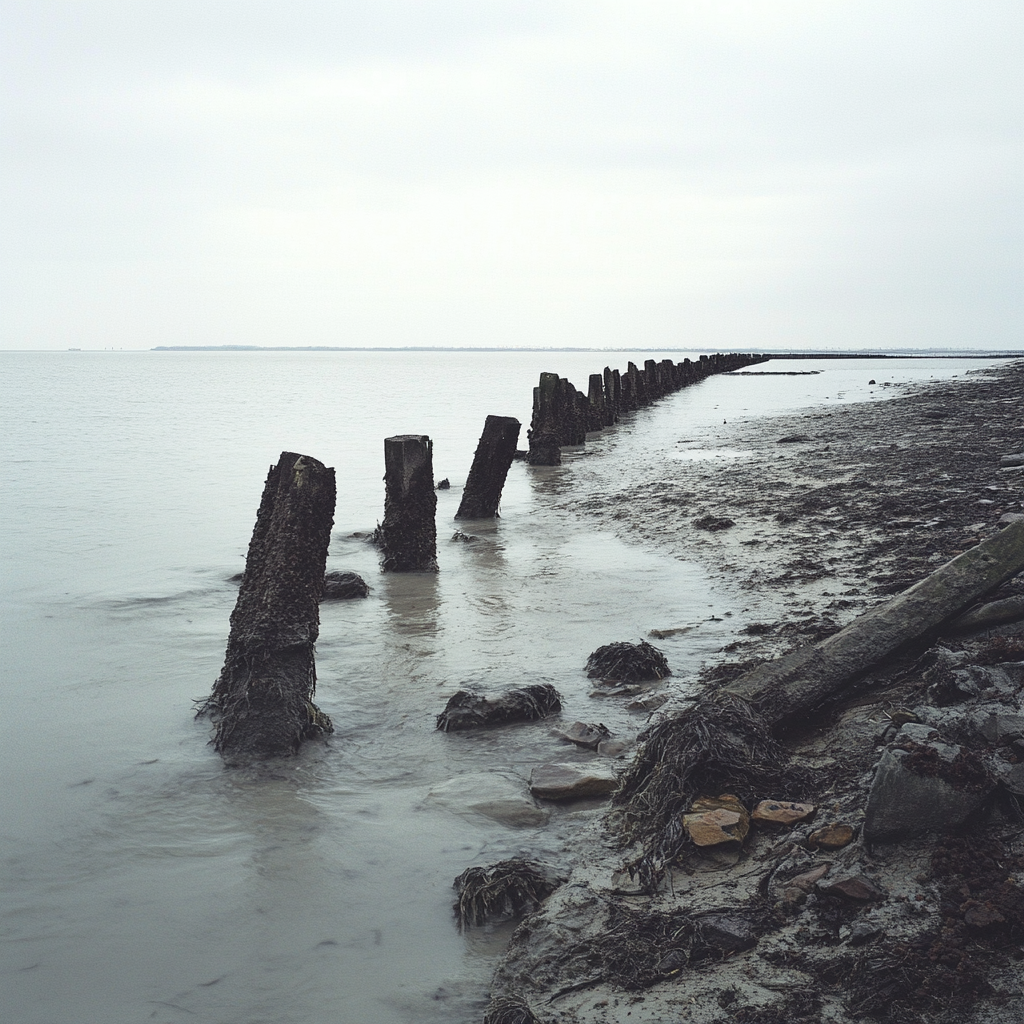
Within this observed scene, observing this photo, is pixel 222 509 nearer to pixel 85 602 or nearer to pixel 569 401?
pixel 85 602

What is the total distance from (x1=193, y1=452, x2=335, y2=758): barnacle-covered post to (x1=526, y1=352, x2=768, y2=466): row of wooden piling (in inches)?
495

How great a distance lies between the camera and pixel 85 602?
8203 mm

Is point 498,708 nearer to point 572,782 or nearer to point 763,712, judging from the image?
point 572,782

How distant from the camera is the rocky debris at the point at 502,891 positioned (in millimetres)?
3100

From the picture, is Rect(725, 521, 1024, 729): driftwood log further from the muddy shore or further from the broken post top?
the broken post top

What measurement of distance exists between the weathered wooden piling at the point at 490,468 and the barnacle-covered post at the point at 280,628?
6.26 m

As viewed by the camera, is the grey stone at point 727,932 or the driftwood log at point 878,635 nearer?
the grey stone at point 727,932

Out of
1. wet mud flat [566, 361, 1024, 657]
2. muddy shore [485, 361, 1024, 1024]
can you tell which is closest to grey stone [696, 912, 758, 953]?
muddy shore [485, 361, 1024, 1024]

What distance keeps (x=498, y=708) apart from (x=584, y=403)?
1895 centimetres

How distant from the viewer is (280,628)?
15.5ft

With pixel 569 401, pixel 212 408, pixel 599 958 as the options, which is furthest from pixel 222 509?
pixel 212 408

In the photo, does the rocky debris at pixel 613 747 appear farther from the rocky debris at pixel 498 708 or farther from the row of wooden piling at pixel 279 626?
the row of wooden piling at pixel 279 626

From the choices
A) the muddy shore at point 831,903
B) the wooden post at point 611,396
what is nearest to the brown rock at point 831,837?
the muddy shore at point 831,903

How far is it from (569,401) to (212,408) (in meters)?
25.4
